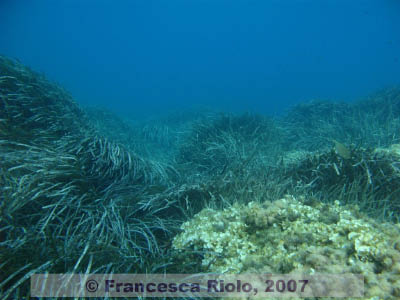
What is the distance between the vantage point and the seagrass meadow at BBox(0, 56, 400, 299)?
6.51ft

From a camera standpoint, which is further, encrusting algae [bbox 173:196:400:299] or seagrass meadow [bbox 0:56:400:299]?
seagrass meadow [bbox 0:56:400:299]

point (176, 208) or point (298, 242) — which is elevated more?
point (176, 208)

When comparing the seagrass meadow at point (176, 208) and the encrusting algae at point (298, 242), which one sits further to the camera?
the seagrass meadow at point (176, 208)

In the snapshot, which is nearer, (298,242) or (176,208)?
(298,242)

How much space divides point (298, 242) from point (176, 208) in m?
1.94

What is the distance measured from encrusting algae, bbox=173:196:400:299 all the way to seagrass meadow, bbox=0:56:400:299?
10mm

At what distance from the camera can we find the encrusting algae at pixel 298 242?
1.75 m

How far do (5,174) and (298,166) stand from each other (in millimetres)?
4530

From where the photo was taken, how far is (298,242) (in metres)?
2.24

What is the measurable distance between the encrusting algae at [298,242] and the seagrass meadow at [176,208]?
0.01m

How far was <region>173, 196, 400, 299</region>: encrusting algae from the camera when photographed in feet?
5.76

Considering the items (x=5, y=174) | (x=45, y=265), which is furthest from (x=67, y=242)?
(x=5, y=174)

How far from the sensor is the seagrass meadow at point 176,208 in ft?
6.51

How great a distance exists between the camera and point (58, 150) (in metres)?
3.78
